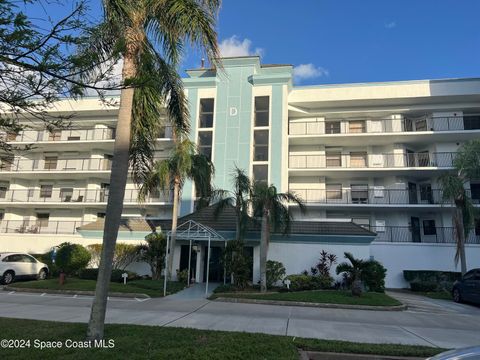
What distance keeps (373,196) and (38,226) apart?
2992 centimetres

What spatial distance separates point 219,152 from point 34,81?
25958 millimetres

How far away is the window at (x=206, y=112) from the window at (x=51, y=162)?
1600 cm

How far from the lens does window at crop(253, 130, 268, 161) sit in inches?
1186

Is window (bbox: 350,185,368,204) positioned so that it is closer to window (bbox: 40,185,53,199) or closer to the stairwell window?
the stairwell window

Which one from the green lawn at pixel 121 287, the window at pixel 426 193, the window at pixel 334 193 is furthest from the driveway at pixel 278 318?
the window at pixel 426 193

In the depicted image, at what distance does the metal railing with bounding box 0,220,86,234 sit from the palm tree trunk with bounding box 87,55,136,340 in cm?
2770

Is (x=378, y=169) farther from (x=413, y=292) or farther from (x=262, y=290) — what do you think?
(x=262, y=290)

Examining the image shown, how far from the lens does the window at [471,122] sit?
100ft

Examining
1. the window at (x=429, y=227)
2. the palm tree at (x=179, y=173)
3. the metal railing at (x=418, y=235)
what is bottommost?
the metal railing at (x=418, y=235)

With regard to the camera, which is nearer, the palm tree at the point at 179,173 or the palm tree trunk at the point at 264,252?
the palm tree trunk at the point at 264,252

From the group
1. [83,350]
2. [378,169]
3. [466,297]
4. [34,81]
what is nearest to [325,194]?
[378,169]

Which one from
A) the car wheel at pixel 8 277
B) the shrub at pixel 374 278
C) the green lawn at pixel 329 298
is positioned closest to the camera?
the green lawn at pixel 329 298

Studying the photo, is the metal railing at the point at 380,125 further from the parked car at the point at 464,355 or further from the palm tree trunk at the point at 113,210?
the parked car at the point at 464,355

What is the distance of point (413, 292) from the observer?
2366 cm
